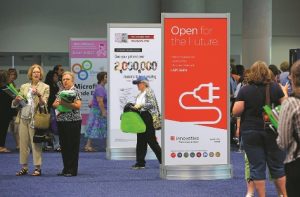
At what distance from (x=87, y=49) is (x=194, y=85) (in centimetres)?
678

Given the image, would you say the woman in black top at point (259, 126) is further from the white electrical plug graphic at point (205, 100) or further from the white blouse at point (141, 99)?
the white blouse at point (141, 99)

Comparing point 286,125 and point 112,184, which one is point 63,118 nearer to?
point 112,184

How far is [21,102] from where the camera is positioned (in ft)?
32.5

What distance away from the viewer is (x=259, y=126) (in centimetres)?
712

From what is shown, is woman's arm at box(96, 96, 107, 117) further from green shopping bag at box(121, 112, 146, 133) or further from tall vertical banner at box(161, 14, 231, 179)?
tall vertical banner at box(161, 14, 231, 179)

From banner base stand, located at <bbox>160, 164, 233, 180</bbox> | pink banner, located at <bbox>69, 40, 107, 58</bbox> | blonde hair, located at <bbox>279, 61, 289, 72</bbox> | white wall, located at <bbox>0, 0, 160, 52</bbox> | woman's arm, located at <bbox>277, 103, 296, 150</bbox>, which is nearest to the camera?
woman's arm, located at <bbox>277, 103, 296, 150</bbox>

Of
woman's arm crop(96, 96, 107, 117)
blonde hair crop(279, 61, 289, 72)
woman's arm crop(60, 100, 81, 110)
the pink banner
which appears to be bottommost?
woman's arm crop(96, 96, 107, 117)

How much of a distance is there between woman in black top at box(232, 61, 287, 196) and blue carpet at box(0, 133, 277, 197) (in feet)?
3.74

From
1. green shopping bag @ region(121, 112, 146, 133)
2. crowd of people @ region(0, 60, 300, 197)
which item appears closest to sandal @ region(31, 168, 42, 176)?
crowd of people @ region(0, 60, 300, 197)

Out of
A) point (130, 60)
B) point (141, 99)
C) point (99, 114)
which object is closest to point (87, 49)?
point (99, 114)

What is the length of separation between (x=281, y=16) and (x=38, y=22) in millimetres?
7611

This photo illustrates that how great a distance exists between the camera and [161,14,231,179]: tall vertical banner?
9359 millimetres

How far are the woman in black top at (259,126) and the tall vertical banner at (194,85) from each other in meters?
2.18

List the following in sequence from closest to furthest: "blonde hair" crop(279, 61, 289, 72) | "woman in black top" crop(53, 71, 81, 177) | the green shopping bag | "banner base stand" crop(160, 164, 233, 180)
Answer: "banner base stand" crop(160, 164, 233, 180), "woman in black top" crop(53, 71, 81, 177), the green shopping bag, "blonde hair" crop(279, 61, 289, 72)
